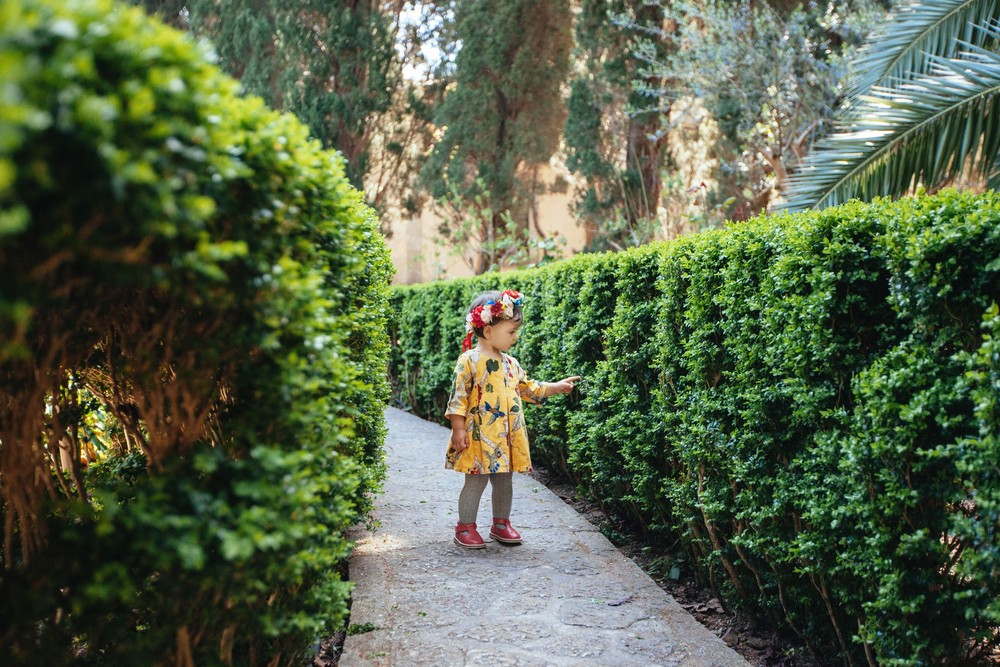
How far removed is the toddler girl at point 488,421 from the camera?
15.8 ft

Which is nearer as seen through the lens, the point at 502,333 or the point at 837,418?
the point at 837,418

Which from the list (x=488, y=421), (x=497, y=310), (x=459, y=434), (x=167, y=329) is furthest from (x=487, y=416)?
(x=167, y=329)

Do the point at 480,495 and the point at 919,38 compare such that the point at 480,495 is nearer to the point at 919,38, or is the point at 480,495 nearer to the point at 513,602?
the point at 513,602

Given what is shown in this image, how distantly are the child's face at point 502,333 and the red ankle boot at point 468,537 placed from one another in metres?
1.15

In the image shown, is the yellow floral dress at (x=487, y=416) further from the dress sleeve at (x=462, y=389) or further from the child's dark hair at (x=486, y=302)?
the child's dark hair at (x=486, y=302)

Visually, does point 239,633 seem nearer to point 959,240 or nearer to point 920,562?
point 920,562

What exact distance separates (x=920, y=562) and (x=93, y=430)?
4.06 m

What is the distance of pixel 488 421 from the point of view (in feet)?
15.9

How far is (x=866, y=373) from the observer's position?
2.70 meters

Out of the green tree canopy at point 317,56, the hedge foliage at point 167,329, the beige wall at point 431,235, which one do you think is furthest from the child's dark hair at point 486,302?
the beige wall at point 431,235

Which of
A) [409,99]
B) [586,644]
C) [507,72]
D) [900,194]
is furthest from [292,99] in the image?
[586,644]

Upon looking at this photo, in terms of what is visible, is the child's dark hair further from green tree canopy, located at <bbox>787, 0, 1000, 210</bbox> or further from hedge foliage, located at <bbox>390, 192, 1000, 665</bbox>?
green tree canopy, located at <bbox>787, 0, 1000, 210</bbox>

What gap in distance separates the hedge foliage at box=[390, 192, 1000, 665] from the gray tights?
782mm

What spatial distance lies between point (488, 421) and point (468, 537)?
73 centimetres
